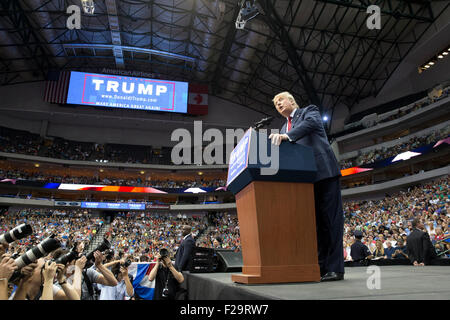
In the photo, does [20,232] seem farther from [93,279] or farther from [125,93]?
[125,93]

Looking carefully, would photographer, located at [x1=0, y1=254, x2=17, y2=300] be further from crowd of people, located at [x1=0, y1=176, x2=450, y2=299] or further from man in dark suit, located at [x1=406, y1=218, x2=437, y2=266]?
man in dark suit, located at [x1=406, y1=218, x2=437, y2=266]

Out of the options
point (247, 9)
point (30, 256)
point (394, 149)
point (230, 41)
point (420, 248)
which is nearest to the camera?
point (30, 256)

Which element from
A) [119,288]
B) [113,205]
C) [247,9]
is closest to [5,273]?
[119,288]

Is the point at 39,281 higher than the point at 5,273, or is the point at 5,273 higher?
the point at 5,273

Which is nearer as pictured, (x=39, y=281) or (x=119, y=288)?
(x=39, y=281)

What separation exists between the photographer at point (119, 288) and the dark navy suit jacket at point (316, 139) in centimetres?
248

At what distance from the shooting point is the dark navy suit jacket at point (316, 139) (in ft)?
6.94

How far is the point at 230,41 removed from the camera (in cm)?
2067

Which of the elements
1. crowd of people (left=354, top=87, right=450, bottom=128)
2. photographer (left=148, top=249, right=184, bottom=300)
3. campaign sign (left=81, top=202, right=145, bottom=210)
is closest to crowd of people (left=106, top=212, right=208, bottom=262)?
campaign sign (left=81, top=202, right=145, bottom=210)

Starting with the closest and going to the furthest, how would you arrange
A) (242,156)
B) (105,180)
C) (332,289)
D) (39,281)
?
1. (332,289)
2. (39,281)
3. (242,156)
4. (105,180)

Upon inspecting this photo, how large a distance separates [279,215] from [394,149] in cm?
2408
